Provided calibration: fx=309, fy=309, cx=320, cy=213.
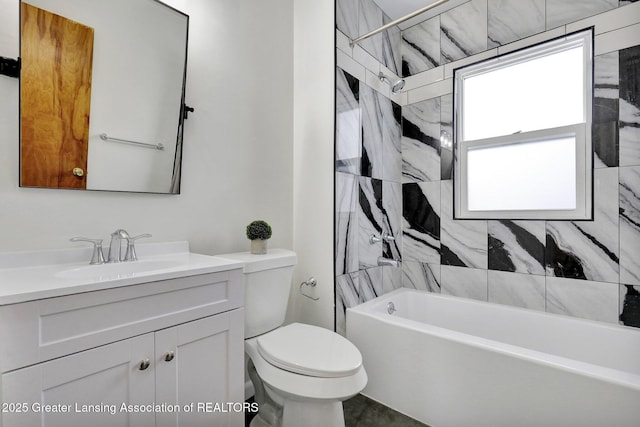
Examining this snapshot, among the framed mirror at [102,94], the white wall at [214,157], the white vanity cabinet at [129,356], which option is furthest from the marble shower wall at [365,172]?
the framed mirror at [102,94]

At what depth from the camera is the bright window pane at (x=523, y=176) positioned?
6.11 ft

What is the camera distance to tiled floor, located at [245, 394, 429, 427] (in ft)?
5.15

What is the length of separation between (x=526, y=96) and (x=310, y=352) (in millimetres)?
2088

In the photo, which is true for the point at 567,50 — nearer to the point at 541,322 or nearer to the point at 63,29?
the point at 541,322

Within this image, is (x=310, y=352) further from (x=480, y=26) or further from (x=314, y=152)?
(x=480, y=26)

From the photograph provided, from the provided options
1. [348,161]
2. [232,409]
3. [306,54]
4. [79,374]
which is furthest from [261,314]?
[306,54]

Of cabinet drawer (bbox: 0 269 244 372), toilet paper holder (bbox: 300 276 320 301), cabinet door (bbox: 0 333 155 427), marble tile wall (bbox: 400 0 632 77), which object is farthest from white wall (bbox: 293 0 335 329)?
cabinet door (bbox: 0 333 155 427)

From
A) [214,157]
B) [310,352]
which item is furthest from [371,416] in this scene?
[214,157]

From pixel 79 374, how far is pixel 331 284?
1.24 m

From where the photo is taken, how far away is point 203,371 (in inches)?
45.3

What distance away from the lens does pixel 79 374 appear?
873 millimetres

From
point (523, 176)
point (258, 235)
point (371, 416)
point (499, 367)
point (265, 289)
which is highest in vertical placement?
point (523, 176)

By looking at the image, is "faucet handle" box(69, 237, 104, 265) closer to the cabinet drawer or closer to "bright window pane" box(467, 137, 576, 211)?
the cabinet drawer

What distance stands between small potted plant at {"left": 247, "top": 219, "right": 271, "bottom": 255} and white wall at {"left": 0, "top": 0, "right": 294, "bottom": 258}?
175 millimetres
